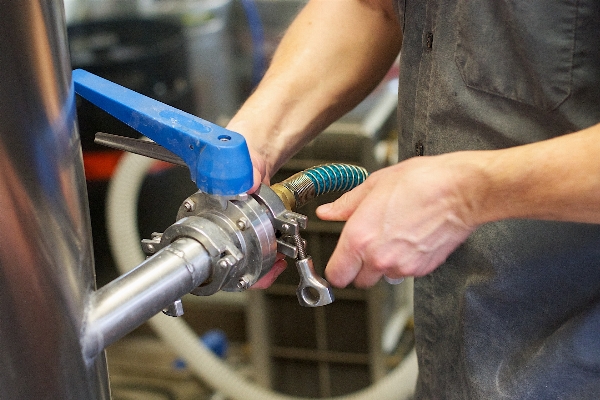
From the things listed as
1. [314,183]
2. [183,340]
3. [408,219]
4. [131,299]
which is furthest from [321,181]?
[183,340]

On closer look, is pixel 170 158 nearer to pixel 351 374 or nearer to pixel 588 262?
pixel 588 262

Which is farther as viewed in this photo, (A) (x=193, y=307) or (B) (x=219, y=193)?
(A) (x=193, y=307)

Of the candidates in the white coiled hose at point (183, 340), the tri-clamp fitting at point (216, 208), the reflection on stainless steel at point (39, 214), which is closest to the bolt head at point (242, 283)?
the tri-clamp fitting at point (216, 208)

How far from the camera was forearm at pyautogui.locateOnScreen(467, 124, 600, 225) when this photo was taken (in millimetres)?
420

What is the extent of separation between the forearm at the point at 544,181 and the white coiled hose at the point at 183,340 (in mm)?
904

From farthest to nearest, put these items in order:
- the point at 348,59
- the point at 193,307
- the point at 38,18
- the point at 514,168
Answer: the point at 193,307 < the point at 348,59 < the point at 514,168 < the point at 38,18

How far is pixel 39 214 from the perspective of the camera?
0.35 m

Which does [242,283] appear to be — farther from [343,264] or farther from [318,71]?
[318,71]

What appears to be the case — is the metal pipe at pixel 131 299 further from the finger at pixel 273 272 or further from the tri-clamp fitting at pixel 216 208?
the finger at pixel 273 272

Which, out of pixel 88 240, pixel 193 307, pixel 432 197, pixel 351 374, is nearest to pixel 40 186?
pixel 88 240

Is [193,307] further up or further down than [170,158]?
further down

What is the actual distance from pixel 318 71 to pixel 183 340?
0.80 m

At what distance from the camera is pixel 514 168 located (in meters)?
0.44

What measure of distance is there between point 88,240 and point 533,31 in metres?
0.35
